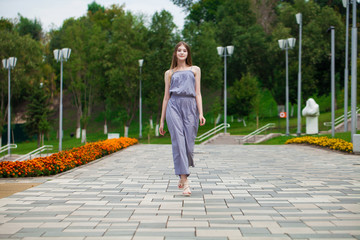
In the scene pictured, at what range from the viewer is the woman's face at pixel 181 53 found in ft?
21.1

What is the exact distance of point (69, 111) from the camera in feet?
195

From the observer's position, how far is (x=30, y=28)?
181ft

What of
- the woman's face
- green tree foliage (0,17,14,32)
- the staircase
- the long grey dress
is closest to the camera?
the long grey dress

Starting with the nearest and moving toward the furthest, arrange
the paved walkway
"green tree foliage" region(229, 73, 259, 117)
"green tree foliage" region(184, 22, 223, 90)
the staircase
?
the paved walkway < the staircase < "green tree foliage" region(229, 73, 259, 117) < "green tree foliage" region(184, 22, 223, 90)

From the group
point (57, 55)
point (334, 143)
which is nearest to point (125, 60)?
point (57, 55)

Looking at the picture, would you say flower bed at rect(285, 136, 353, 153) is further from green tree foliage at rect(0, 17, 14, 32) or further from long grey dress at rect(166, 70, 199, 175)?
green tree foliage at rect(0, 17, 14, 32)

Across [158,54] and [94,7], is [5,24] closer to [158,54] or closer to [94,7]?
[158,54]

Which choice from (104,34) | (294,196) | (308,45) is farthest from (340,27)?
(294,196)

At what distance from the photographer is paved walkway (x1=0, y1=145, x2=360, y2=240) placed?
4102 mm

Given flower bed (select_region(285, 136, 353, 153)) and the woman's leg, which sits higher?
the woman's leg

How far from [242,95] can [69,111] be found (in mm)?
29855

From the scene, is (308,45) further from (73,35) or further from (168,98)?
(168,98)

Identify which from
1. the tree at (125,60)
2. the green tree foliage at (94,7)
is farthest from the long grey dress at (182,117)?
the green tree foliage at (94,7)

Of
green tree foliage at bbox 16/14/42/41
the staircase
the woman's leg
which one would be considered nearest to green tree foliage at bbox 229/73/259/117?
the staircase
